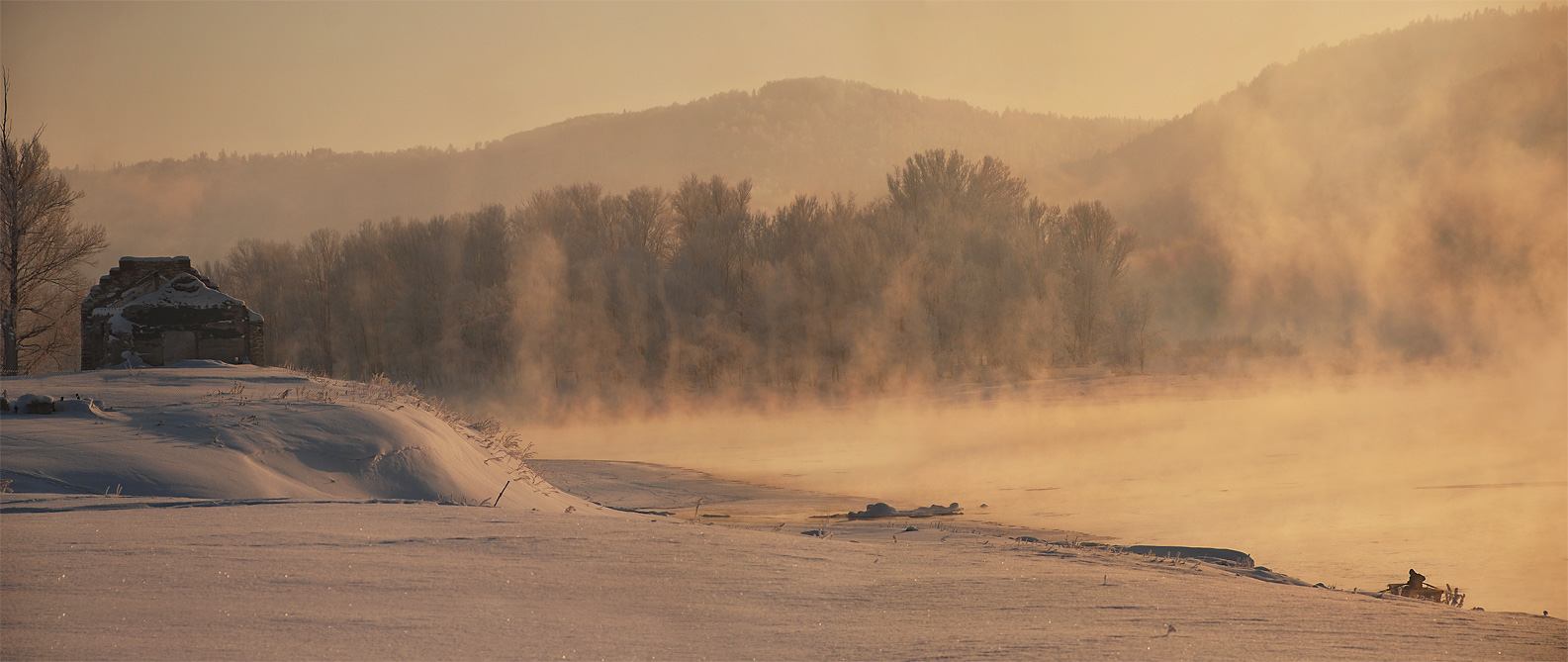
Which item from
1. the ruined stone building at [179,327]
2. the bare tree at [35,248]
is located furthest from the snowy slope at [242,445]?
the bare tree at [35,248]

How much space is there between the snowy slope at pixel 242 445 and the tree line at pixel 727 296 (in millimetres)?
37959

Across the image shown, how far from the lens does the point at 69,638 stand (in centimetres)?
425

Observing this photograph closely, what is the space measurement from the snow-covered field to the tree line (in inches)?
1660

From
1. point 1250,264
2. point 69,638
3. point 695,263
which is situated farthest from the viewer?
point 1250,264

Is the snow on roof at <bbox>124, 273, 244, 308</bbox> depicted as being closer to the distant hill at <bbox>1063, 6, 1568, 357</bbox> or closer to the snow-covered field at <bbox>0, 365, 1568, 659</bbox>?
the snow-covered field at <bbox>0, 365, 1568, 659</bbox>

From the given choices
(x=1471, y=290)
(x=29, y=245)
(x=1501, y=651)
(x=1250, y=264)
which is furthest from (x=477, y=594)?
(x=1250, y=264)

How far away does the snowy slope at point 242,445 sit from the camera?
27.3 feet

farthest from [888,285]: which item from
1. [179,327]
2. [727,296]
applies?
[179,327]

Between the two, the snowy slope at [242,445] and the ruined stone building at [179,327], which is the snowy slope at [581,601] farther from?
the ruined stone building at [179,327]

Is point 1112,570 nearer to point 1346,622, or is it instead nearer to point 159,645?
point 1346,622

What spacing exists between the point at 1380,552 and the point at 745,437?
24.6 metres

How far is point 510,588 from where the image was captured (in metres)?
5.56

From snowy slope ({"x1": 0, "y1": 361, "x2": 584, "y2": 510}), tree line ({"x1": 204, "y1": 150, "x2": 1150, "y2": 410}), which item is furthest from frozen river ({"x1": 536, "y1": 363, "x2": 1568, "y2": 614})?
snowy slope ({"x1": 0, "y1": 361, "x2": 584, "y2": 510})

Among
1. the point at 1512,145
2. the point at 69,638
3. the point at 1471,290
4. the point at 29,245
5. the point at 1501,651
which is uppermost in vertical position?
the point at 1512,145
